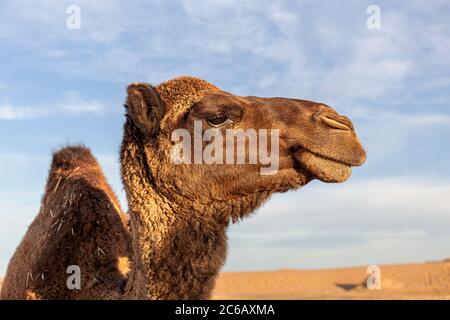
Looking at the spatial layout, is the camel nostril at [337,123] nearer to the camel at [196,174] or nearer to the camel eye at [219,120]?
the camel at [196,174]

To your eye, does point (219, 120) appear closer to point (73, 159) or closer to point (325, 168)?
point (325, 168)

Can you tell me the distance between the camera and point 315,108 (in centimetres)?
559

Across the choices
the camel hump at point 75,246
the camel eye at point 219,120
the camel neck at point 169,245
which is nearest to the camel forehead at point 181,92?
the camel eye at point 219,120

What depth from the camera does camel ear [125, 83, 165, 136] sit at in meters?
5.68

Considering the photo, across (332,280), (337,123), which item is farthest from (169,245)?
(332,280)

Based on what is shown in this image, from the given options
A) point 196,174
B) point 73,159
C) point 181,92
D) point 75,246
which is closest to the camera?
point 196,174

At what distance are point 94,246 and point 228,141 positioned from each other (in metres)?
2.20

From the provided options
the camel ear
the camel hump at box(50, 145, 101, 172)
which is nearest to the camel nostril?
the camel ear

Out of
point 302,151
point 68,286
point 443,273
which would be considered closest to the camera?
point 302,151

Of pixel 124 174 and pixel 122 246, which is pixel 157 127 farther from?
pixel 122 246

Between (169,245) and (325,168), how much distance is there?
1.49 meters

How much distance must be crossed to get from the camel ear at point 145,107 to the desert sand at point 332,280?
1311 inches

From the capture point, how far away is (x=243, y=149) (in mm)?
5609

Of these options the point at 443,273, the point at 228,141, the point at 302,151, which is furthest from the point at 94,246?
the point at 443,273
